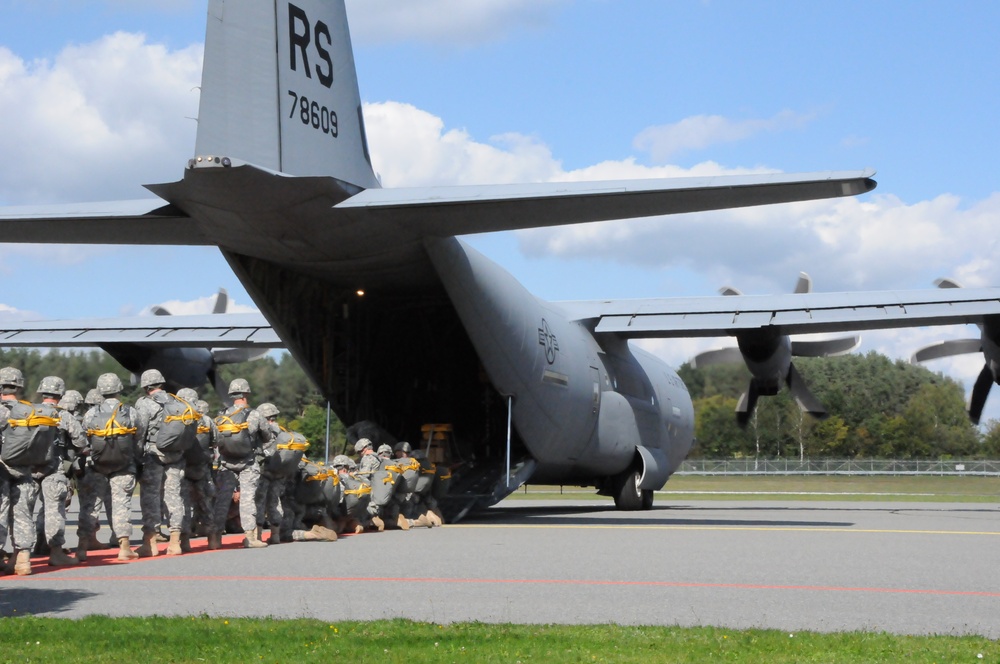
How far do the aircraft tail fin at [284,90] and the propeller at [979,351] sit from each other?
11.4 metres

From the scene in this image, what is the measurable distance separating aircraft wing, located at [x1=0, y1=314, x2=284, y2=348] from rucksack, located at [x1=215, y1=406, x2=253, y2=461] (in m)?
8.39

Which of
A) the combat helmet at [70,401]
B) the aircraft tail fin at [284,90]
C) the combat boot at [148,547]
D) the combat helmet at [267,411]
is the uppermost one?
the aircraft tail fin at [284,90]

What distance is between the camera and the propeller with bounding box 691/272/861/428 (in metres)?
19.8

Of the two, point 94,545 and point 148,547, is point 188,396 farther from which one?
point 94,545

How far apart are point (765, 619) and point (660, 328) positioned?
40.5 ft

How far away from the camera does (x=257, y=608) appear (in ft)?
23.9

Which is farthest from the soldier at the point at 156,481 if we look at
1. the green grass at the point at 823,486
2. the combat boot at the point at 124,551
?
the green grass at the point at 823,486

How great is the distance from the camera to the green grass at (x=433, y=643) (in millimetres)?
5543

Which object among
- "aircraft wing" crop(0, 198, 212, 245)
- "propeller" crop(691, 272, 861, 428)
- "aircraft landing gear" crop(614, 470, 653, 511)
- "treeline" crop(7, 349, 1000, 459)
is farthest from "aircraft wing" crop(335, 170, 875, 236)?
"treeline" crop(7, 349, 1000, 459)

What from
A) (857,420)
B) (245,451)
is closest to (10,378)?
(245,451)

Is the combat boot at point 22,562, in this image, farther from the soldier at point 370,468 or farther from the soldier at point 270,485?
the soldier at point 370,468

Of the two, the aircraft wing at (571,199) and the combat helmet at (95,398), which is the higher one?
the aircraft wing at (571,199)

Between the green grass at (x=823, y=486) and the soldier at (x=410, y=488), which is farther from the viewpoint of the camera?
the green grass at (x=823, y=486)

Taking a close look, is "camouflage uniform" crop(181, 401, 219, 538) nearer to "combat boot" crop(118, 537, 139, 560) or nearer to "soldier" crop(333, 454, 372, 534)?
"combat boot" crop(118, 537, 139, 560)
